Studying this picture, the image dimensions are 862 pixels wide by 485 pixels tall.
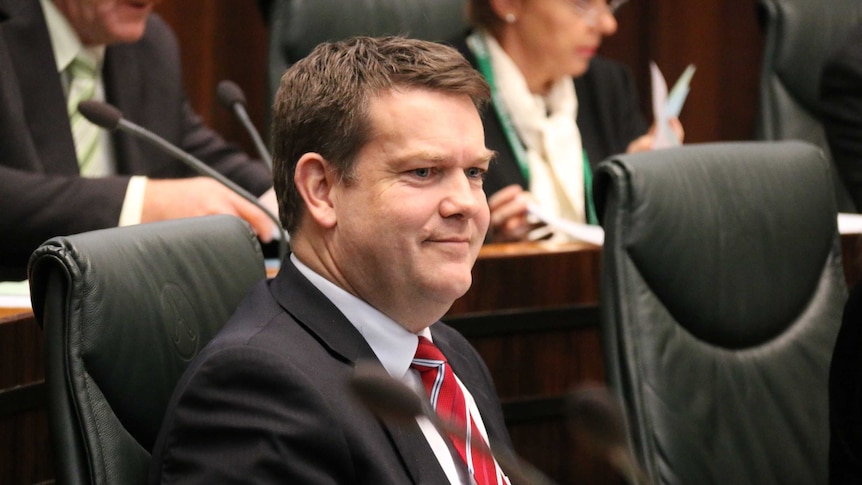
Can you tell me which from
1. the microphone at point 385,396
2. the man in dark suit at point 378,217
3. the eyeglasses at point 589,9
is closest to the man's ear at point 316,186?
the man in dark suit at point 378,217

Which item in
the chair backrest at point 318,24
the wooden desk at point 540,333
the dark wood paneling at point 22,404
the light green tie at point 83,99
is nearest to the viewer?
the dark wood paneling at point 22,404

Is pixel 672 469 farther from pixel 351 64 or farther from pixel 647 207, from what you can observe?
pixel 351 64

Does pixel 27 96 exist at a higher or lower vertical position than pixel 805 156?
higher

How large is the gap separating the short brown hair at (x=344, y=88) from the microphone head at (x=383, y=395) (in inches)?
16.0

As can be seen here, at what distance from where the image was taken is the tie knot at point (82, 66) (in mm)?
2182

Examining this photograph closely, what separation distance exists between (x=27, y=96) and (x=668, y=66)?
231cm

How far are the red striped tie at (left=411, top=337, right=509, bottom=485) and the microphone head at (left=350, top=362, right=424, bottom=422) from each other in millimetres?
362

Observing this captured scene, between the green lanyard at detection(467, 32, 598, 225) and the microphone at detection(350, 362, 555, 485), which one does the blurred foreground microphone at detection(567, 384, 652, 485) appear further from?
the green lanyard at detection(467, 32, 598, 225)

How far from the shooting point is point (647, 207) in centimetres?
154

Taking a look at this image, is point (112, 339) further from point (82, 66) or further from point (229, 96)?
point (82, 66)

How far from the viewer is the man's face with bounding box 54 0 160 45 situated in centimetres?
215

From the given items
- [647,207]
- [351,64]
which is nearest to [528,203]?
[647,207]

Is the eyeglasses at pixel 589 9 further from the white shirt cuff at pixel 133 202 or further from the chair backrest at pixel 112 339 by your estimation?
the chair backrest at pixel 112 339

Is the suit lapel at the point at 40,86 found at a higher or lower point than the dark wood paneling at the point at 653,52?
higher
